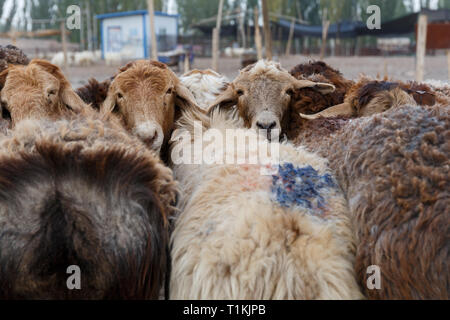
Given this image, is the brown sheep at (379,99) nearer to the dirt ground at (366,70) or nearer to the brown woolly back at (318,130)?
the brown woolly back at (318,130)

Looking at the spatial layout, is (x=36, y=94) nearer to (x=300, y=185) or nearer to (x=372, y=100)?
(x=300, y=185)

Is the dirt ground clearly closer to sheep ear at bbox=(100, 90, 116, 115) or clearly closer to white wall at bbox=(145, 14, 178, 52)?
white wall at bbox=(145, 14, 178, 52)

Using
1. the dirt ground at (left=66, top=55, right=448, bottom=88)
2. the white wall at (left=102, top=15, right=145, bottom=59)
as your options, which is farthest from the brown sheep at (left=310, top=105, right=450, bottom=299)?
the white wall at (left=102, top=15, right=145, bottom=59)

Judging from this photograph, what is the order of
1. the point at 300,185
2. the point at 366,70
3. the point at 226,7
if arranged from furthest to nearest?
1. the point at 226,7
2. the point at 366,70
3. the point at 300,185

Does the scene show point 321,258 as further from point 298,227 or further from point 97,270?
point 97,270

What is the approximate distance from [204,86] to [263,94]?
60 cm

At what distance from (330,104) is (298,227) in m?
2.93

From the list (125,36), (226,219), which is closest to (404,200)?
(226,219)

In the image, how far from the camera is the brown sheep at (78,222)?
1861mm

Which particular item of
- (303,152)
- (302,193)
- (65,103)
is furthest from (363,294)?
(65,103)

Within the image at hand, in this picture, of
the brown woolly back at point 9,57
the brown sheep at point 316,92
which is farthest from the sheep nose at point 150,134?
the brown woolly back at point 9,57

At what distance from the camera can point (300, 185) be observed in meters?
2.37

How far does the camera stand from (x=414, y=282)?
1892 mm

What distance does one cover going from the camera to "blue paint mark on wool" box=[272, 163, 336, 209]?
2.24 metres
